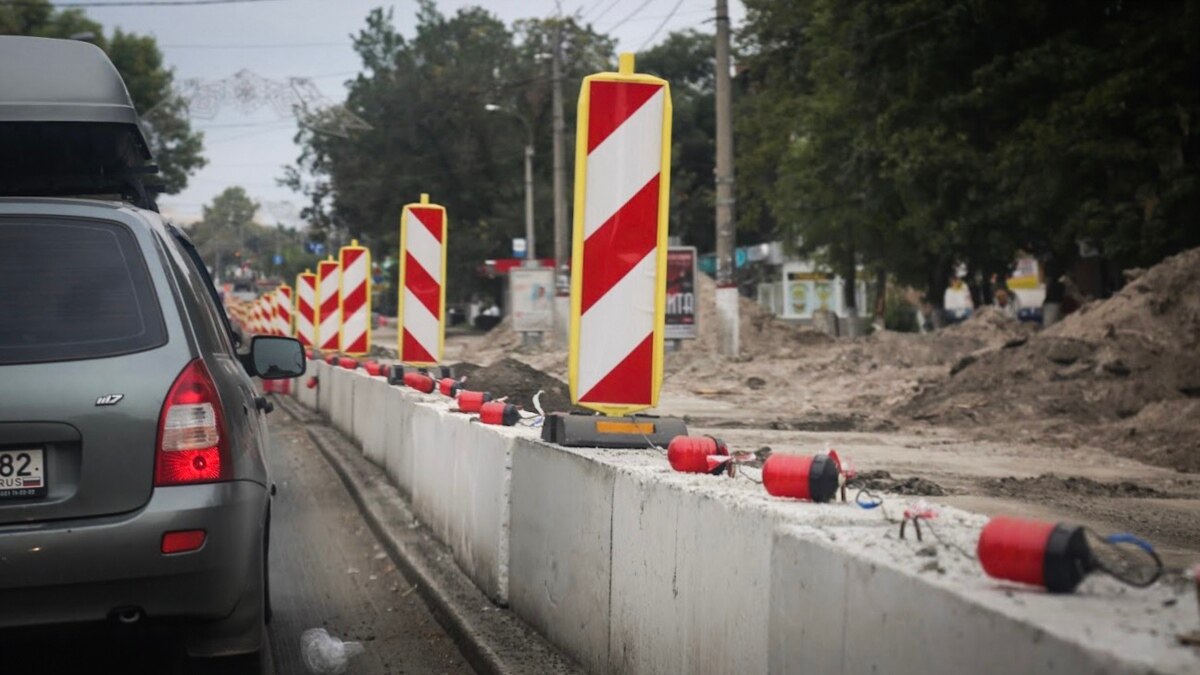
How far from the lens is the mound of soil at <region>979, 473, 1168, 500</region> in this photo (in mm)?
12227

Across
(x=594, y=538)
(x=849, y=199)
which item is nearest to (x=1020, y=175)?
(x=849, y=199)

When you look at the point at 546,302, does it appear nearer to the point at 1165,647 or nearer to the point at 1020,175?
the point at 1020,175

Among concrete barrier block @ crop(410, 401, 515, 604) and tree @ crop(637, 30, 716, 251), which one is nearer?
concrete barrier block @ crop(410, 401, 515, 604)

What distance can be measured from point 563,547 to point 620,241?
1392 millimetres

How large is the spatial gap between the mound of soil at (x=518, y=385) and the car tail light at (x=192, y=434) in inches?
428

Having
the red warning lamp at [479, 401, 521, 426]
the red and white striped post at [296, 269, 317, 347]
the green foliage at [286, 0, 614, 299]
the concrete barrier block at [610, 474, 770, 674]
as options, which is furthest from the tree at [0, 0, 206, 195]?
the concrete barrier block at [610, 474, 770, 674]

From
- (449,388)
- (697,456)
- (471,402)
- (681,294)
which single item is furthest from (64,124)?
(681,294)

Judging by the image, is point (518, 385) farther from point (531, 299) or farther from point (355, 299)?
point (531, 299)

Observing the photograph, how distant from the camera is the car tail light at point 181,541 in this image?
5.05 metres

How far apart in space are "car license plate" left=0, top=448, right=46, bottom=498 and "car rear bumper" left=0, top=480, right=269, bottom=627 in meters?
0.11

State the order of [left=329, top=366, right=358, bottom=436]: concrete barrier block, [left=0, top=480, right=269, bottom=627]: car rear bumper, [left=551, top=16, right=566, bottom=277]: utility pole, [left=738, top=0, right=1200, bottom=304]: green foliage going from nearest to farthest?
[left=0, top=480, right=269, bottom=627]: car rear bumper
[left=329, top=366, right=358, bottom=436]: concrete barrier block
[left=738, top=0, right=1200, bottom=304]: green foliage
[left=551, top=16, right=566, bottom=277]: utility pole

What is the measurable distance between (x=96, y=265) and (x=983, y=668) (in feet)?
11.3

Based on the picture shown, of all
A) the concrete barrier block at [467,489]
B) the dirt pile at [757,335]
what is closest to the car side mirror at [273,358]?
the concrete barrier block at [467,489]

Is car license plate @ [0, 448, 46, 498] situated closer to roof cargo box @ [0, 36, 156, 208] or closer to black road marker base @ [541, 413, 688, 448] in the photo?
black road marker base @ [541, 413, 688, 448]
